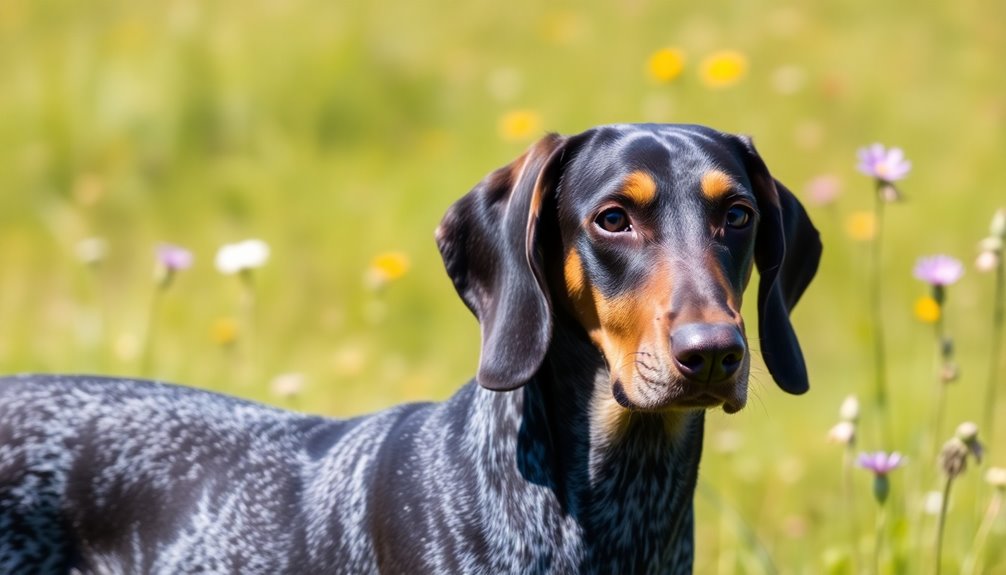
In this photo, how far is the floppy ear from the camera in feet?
11.4

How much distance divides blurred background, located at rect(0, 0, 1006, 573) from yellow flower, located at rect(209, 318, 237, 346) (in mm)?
23

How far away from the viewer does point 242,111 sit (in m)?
8.06

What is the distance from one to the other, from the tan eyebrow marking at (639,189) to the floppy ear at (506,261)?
0.80ft

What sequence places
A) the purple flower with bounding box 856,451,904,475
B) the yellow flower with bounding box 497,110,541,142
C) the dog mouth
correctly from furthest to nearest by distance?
the yellow flower with bounding box 497,110,541,142 < the purple flower with bounding box 856,451,904,475 < the dog mouth

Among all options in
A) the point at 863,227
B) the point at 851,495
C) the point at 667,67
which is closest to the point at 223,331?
the point at 667,67

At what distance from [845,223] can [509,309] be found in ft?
14.2

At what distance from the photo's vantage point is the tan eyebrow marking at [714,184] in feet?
11.4

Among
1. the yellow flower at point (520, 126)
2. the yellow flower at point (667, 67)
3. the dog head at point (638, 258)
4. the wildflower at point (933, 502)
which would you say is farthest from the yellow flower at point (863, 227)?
the dog head at point (638, 258)

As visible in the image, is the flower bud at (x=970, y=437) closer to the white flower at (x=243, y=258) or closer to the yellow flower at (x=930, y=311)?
the yellow flower at (x=930, y=311)


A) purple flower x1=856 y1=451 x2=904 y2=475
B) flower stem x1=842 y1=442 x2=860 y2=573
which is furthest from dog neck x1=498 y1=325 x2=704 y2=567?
flower stem x1=842 y1=442 x2=860 y2=573

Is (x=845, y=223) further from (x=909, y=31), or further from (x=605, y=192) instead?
(x=605, y=192)

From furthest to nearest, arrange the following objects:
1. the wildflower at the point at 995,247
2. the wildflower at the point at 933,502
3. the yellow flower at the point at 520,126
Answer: the yellow flower at the point at 520,126
the wildflower at the point at 933,502
the wildflower at the point at 995,247

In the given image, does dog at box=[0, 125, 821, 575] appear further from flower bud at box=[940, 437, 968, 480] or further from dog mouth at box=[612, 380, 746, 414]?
flower bud at box=[940, 437, 968, 480]

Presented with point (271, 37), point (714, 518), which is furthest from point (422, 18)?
point (714, 518)
